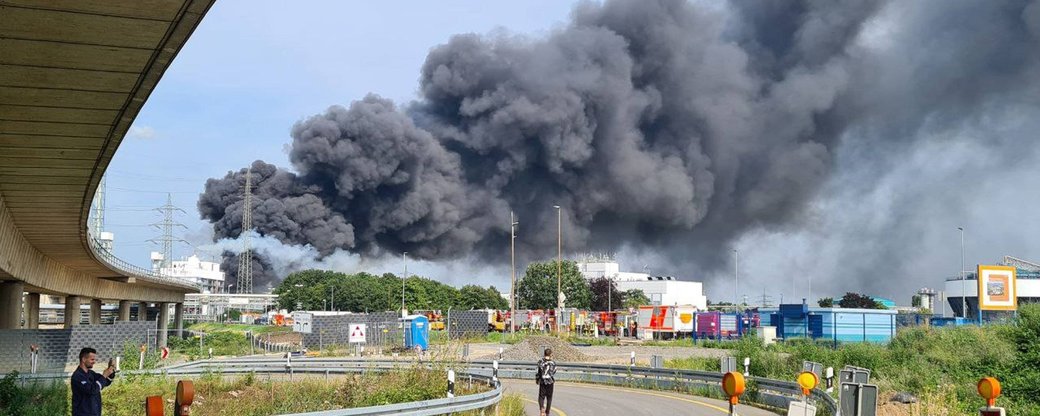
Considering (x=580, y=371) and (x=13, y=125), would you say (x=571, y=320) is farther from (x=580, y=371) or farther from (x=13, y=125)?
(x=13, y=125)

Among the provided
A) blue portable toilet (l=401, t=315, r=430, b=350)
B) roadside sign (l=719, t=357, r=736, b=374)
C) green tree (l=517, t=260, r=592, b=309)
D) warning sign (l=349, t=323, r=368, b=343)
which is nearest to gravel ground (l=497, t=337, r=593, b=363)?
blue portable toilet (l=401, t=315, r=430, b=350)

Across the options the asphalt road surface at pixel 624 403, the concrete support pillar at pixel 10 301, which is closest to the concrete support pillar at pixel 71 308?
the concrete support pillar at pixel 10 301

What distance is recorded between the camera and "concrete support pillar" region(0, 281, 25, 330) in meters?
43.5

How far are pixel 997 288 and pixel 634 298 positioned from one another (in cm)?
8705

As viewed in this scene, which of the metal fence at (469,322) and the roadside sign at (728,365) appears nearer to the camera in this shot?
the roadside sign at (728,365)

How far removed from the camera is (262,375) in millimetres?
31406

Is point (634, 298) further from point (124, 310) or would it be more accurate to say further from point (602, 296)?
point (124, 310)

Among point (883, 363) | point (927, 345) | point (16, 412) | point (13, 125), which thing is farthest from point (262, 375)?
point (927, 345)

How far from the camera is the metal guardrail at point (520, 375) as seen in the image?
1603 centimetres

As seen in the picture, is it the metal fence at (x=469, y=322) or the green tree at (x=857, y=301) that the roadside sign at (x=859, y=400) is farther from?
the green tree at (x=857, y=301)

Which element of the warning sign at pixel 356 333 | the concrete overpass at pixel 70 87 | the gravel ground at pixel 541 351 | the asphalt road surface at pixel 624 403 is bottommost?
the gravel ground at pixel 541 351

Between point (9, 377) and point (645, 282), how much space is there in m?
138

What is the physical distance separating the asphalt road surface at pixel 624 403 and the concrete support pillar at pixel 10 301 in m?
28.3

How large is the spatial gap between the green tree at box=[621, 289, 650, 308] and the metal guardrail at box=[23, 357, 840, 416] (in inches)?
4061
